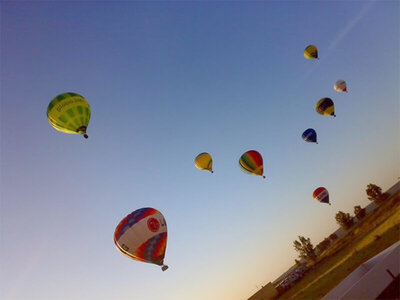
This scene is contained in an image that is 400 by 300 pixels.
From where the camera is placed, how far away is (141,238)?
1800cm

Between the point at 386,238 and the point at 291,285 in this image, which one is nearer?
the point at 386,238

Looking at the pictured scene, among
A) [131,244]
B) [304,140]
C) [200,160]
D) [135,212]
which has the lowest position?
[131,244]

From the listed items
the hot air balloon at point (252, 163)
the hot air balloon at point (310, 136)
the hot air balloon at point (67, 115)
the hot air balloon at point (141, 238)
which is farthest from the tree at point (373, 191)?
the hot air balloon at point (67, 115)

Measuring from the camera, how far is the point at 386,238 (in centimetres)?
2308

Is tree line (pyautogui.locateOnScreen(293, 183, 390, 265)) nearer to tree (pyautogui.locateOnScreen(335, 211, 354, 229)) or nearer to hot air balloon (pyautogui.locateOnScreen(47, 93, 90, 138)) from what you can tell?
tree (pyautogui.locateOnScreen(335, 211, 354, 229))

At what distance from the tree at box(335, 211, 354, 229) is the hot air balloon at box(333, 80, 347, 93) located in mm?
44299

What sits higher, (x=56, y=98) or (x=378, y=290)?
(x=56, y=98)

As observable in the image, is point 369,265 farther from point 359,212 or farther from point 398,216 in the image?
point 359,212

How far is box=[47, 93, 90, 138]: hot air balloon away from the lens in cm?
1944

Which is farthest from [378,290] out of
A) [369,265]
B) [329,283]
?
[329,283]

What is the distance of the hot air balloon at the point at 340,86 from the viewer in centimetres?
4267

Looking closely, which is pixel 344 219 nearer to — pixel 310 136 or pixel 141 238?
pixel 310 136

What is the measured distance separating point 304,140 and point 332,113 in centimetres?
545

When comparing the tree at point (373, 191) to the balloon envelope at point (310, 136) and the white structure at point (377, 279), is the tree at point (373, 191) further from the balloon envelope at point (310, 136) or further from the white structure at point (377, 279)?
the white structure at point (377, 279)
